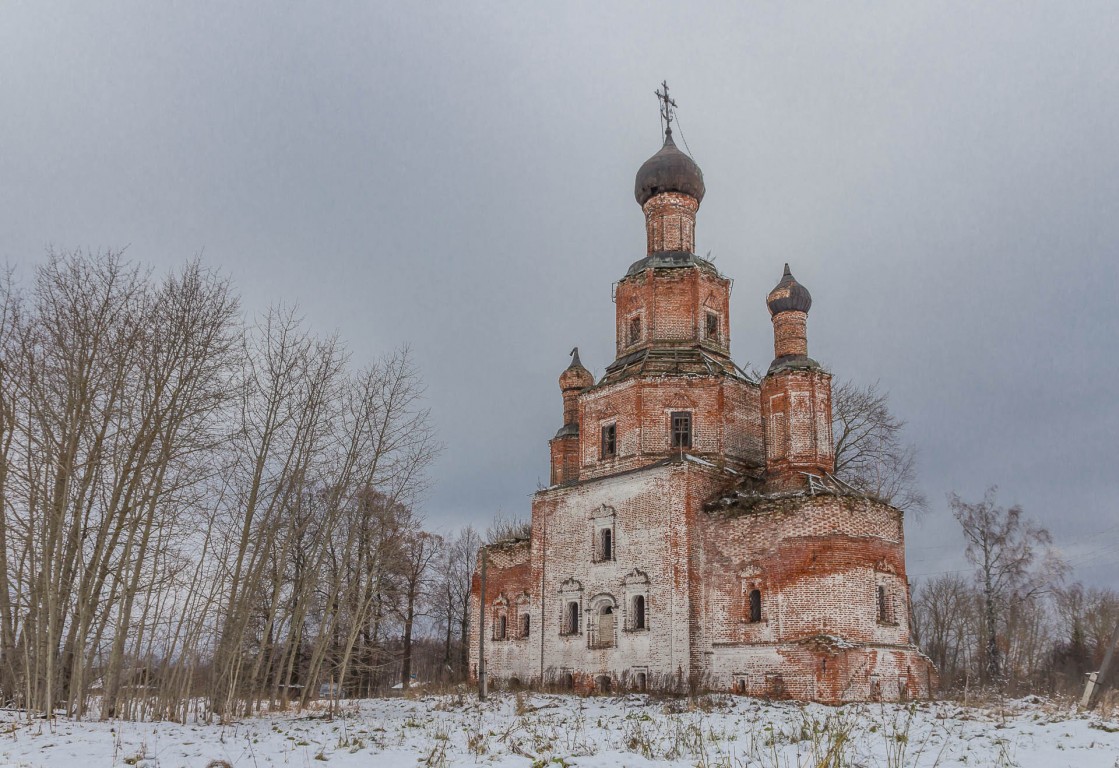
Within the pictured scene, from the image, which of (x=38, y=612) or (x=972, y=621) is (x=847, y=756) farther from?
(x=972, y=621)

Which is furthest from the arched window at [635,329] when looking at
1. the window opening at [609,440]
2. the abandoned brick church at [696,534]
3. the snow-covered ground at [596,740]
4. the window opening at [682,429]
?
the snow-covered ground at [596,740]

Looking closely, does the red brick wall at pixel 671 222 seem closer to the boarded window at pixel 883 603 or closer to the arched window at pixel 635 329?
the arched window at pixel 635 329

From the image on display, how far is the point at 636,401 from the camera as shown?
24.7 m

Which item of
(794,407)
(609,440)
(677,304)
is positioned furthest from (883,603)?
(677,304)

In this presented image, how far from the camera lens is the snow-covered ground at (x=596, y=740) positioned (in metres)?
10.0

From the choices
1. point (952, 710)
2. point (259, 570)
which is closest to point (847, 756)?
point (952, 710)

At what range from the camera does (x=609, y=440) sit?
25578mm

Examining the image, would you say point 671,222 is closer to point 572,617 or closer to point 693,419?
point 693,419

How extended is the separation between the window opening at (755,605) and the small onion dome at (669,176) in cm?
1205

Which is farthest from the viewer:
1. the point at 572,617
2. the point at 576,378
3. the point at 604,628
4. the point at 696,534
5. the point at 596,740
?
the point at 576,378

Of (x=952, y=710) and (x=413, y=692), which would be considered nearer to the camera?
(x=952, y=710)

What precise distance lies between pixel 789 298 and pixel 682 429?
15.0 feet

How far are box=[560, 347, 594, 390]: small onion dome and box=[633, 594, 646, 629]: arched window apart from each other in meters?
9.16

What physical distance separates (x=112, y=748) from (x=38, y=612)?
3.88 meters
